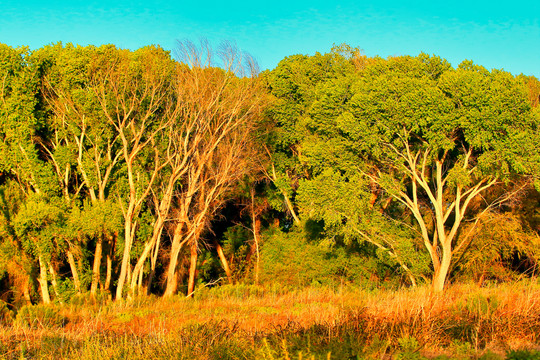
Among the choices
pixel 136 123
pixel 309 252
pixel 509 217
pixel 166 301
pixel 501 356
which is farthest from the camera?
pixel 309 252

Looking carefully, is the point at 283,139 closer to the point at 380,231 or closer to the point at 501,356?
the point at 380,231

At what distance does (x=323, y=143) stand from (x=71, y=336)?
17.0 metres

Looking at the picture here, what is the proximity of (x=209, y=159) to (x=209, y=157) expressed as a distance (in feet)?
0.50

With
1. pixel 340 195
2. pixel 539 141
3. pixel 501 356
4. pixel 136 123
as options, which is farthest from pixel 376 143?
pixel 501 356

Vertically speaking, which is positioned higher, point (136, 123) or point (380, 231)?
point (136, 123)

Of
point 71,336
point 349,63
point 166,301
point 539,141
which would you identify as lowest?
point 166,301

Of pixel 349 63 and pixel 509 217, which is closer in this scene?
pixel 509 217

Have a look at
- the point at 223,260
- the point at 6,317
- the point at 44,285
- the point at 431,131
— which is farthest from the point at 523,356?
the point at 223,260

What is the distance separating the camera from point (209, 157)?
940 inches

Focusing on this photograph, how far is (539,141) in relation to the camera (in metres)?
19.6

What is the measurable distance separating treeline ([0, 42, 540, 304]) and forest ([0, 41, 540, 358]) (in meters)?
0.08

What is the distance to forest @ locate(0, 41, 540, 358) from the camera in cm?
2031

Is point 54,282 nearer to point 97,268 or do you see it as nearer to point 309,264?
point 97,268

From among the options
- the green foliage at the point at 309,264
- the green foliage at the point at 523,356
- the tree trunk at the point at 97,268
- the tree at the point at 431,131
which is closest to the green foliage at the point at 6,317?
the tree trunk at the point at 97,268
